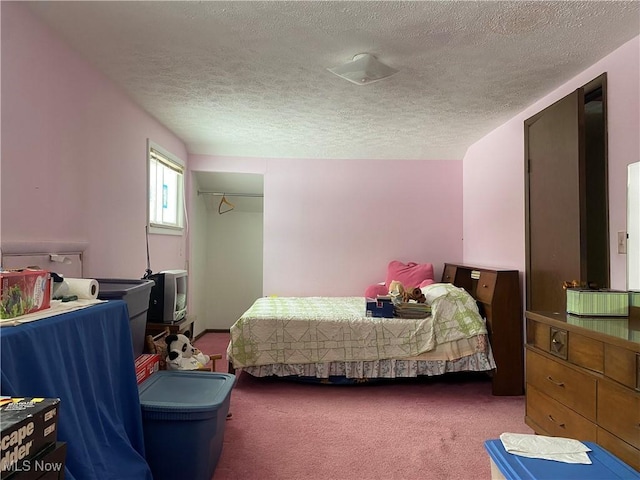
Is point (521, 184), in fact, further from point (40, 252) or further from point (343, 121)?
point (40, 252)

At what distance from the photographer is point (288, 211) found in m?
4.73

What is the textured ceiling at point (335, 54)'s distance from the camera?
1.84 metres

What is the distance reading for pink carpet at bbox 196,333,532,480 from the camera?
2053 mm

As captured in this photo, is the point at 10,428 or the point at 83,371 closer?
the point at 10,428

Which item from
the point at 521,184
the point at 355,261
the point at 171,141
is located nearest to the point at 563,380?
the point at 521,184

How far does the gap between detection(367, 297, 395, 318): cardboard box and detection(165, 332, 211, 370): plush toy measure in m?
1.37

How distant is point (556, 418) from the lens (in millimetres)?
1974

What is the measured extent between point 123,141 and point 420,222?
3234 millimetres

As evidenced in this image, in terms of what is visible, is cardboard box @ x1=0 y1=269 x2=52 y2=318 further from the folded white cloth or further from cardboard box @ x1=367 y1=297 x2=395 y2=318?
cardboard box @ x1=367 y1=297 x2=395 y2=318

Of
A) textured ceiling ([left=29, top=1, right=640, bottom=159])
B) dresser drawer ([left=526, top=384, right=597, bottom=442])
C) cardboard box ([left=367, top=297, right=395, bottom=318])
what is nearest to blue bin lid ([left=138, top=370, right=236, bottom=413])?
cardboard box ([left=367, top=297, right=395, bottom=318])

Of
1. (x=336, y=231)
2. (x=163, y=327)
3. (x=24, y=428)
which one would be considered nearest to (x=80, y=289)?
(x=24, y=428)

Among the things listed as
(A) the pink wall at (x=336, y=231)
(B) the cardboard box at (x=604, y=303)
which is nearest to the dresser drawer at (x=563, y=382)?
(B) the cardboard box at (x=604, y=303)

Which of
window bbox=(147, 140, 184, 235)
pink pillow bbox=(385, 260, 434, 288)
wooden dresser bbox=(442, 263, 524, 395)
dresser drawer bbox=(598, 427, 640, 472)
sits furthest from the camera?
pink pillow bbox=(385, 260, 434, 288)

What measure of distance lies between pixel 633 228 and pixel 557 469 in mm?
1453
